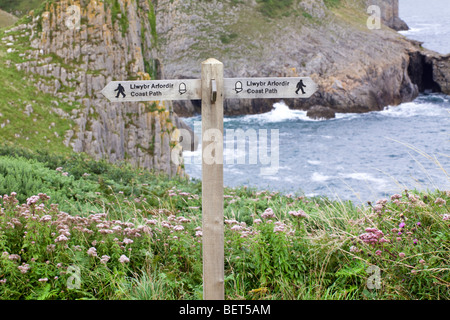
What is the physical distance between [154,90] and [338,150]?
4072 centimetres

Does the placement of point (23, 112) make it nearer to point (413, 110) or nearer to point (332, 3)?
point (413, 110)

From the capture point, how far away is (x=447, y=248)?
4.90 metres

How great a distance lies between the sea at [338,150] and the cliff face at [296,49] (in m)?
2.66

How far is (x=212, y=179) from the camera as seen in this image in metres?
4.47

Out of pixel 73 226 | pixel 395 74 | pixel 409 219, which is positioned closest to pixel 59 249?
pixel 73 226

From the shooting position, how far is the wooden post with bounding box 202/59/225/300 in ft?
14.4

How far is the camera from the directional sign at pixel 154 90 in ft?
→ 14.7

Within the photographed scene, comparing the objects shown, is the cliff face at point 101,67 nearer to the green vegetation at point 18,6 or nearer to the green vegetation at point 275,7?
the green vegetation at point 18,6

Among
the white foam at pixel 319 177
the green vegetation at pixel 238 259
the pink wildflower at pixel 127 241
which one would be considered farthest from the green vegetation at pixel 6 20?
the pink wildflower at pixel 127 241

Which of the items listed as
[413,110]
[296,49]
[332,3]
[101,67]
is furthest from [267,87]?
[332,3]

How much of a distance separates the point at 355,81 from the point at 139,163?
142ft

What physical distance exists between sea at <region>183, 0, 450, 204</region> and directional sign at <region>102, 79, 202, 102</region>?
64.4 ft

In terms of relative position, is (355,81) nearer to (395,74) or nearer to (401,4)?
(395,74)

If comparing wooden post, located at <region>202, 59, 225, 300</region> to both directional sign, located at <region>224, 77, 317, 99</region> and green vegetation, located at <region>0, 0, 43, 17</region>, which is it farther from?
green vegetation, located at <region>0, 0, 43, 17</region>
